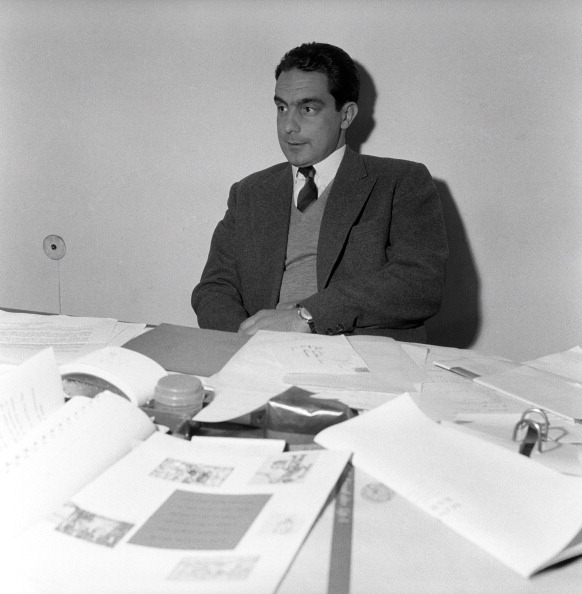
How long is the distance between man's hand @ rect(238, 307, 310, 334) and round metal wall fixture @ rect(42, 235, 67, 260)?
1.01 meters

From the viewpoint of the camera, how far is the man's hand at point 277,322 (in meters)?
1.67

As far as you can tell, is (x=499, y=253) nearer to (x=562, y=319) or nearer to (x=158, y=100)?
(x=562, y=319)

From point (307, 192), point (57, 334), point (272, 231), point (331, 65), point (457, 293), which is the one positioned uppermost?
point (331, 65)

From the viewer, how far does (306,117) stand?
1.94 meters

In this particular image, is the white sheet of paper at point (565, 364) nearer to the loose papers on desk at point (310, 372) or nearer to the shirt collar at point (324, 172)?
the loose papers on desk at point (310, 372)

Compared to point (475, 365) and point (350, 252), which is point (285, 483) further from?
point (350, 252)

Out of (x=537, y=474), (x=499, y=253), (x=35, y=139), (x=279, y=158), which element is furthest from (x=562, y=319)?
(x=35, y=139)

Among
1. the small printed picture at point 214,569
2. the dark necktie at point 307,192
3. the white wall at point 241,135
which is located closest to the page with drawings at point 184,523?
the small printed picture at point 214,569

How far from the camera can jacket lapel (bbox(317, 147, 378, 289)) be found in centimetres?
186

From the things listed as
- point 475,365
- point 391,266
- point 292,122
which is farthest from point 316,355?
point 292,122

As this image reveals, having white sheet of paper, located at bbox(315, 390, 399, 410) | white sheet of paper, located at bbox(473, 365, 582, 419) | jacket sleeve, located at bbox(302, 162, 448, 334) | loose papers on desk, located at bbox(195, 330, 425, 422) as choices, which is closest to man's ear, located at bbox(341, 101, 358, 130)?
jacket sleeve, located at bbox(302, 162, 448, 334)

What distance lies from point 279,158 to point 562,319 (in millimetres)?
1037

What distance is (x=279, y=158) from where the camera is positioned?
221 cm

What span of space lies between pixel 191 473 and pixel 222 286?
1.26 m
